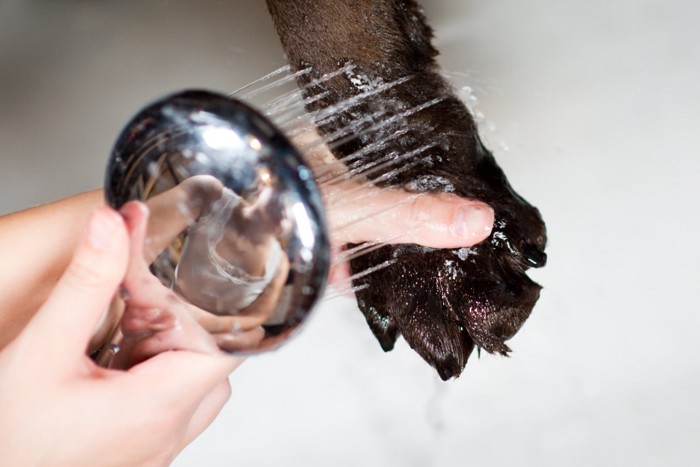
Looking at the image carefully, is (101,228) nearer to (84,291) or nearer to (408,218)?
(84,291)

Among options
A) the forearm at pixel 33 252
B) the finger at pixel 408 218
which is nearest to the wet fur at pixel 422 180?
the finger at pixel 408 218

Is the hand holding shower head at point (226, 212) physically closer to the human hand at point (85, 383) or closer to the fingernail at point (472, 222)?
the human hand at point (85, 383)

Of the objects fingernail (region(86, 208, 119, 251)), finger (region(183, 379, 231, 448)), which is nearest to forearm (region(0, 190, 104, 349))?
finger (region(183, 379, 231, 448))

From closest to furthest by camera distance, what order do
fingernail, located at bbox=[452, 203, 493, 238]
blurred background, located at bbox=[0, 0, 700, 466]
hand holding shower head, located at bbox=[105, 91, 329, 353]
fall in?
hand holding shower head, located at bbox=[105, 91, 329, 353], fingernail, located at bbox=[452, 203, 493, 238], blurred background, located at bbox=[0, 0, 700, 466]

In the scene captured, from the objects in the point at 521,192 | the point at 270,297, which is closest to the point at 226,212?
the point at 270,297

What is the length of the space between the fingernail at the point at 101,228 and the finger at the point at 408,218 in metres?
0.25

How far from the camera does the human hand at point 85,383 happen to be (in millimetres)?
385

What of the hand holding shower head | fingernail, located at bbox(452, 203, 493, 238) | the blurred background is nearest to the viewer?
the hand holding shower head

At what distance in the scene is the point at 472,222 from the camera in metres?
0.55

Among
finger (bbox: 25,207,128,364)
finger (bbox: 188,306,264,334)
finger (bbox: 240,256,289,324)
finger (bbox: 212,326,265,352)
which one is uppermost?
finger (bbox: 25,207,128,364)

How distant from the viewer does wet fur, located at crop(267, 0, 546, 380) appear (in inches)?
24.3

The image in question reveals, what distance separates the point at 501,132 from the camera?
783mm

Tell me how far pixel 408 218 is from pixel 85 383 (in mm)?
265

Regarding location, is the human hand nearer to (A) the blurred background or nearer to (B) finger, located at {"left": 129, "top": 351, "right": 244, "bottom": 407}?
(B) finger, located at {"left": 129, "top": 351, "right": 244, "bottom": 407}
